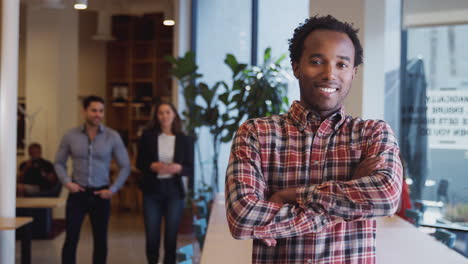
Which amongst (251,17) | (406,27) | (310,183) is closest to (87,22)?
(251,17)

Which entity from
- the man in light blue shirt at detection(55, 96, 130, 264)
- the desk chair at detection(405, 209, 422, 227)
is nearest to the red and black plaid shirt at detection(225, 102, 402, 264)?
the desk chair at detection(405, 209, 422, 227)

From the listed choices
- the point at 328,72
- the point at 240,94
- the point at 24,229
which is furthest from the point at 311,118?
the point at 240,94

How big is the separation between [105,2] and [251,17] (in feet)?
7.47

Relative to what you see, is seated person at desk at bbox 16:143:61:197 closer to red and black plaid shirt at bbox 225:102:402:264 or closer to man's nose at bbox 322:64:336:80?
red and black plaid shirt at bbox 225:102:402:264

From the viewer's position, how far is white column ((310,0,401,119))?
487 cm

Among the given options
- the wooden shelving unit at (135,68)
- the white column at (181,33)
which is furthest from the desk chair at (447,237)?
the wooden shelving unit at (135,68)

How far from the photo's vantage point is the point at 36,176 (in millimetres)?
7785

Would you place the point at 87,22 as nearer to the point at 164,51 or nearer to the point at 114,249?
the point at 164,51

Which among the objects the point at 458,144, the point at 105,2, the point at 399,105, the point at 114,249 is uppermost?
the point at 105,2

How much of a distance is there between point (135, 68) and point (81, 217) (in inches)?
331

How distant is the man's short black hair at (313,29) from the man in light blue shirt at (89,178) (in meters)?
3.48

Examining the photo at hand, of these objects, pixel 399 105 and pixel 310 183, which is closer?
pixel 310 183

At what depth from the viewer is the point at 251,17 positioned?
8477 millimetres

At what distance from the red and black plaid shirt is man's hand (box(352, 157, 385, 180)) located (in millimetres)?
14
